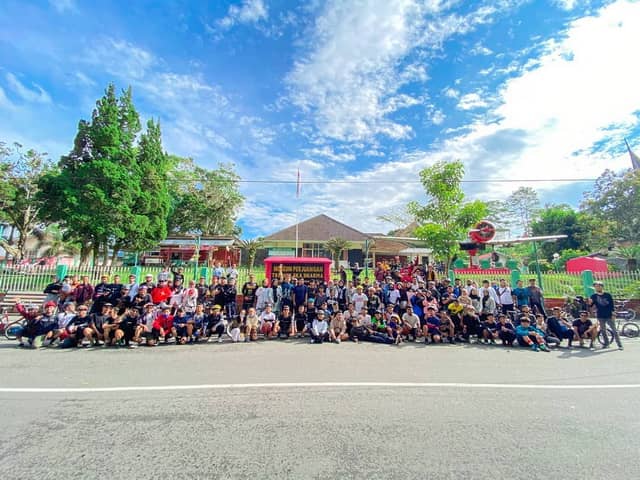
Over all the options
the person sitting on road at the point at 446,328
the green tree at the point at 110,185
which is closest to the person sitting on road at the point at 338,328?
the person sitting on road at the point at 446,328

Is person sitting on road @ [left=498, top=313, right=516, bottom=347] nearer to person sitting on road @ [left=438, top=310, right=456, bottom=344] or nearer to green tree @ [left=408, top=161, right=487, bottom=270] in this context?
person sitting on road @ [left=438, top=310, right=456, bottom=344]

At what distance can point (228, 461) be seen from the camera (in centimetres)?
277

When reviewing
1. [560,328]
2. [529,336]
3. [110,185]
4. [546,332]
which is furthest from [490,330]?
[110,185]

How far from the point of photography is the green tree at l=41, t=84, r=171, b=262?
62.4ft

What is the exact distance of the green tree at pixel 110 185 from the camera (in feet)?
62.4

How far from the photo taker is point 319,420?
141 inches

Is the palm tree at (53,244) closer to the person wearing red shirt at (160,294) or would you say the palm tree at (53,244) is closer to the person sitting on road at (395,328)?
the person wearing red shirt at (160,294)

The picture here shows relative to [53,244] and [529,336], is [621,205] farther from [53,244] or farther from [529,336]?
[53,244]

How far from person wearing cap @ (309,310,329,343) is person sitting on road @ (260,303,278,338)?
1.15 m

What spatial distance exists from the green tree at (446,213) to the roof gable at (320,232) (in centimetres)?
1543

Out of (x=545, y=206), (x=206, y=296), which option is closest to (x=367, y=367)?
(x=206, y=296)

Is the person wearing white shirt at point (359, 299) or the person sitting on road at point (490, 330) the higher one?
the person wearing white shirt at point (359, 299)

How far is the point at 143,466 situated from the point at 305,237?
3201cm

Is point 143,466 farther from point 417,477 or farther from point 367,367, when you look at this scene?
point 367,367
